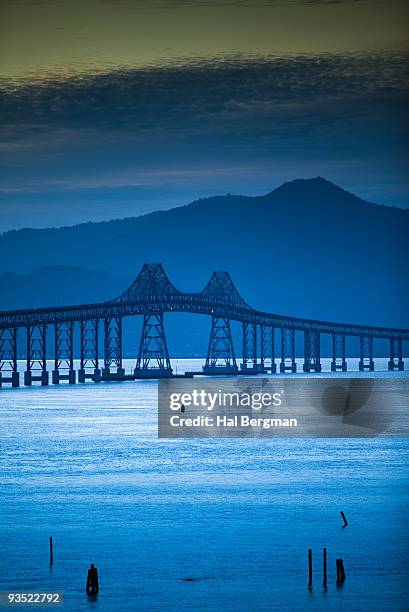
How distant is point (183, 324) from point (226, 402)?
332 feet

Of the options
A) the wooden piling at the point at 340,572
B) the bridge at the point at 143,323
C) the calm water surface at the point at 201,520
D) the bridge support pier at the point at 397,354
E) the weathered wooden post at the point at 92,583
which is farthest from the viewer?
the bridge support pier at the point at 397,354

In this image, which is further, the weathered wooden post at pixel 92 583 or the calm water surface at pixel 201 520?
the calm water surface at pixel 201 520

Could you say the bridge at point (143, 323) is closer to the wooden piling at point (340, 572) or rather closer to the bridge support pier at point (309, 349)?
the bridge support pier at point (309, 349)

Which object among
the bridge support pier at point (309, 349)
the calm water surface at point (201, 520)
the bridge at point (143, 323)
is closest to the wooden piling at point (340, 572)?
the calm water surface at point (201, 520)

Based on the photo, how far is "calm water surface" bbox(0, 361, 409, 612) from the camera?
24.2 m

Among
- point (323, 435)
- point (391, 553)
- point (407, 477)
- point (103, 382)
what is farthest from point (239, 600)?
point (103, 382)

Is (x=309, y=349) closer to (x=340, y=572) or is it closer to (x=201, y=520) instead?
(x=201, y=520)

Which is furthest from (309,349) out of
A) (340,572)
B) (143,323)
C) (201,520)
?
(340,572)

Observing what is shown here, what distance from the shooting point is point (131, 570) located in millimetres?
25688

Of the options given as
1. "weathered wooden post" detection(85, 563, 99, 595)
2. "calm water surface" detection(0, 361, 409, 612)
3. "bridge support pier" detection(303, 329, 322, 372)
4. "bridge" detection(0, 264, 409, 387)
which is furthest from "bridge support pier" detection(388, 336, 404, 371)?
"weathered wooden post" detection(85, 563, 99, 595)

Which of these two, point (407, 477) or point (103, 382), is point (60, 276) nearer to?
point (103, 382)

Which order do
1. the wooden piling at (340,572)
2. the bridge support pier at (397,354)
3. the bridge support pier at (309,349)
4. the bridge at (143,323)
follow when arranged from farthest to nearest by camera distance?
the bridge support pier at (397,354), the bridge support pier at (309,349), the bridge at (143,323), the wooden piling at (340,572)

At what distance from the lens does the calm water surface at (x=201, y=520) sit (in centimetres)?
2420

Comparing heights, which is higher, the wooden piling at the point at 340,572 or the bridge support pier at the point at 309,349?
the bridge support pier at the point at 309,349
